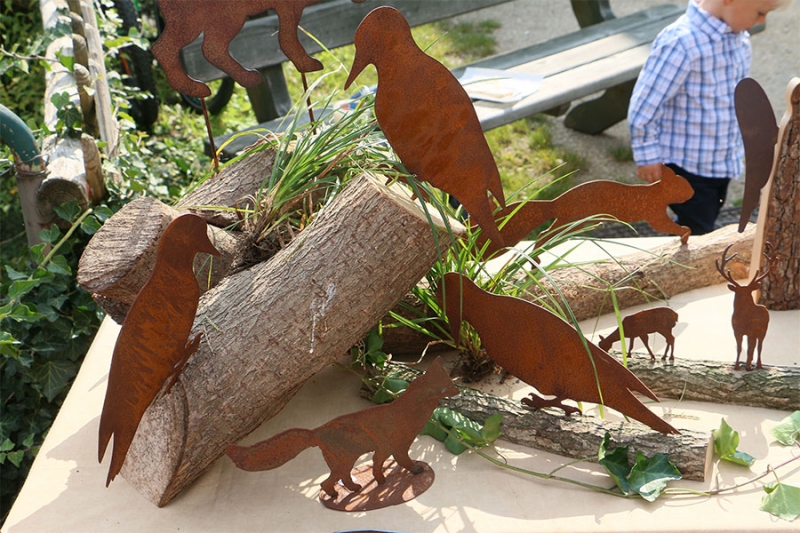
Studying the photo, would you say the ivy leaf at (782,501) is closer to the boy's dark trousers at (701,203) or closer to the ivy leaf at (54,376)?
the boy's dark trousers at (701,203)

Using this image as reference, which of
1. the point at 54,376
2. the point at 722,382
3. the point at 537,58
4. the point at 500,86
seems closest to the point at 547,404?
the point at 722,382

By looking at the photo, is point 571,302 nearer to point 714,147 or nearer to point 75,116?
point 714,147

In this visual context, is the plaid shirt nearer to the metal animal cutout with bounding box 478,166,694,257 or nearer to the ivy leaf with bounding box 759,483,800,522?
the metal animal cutout with bounding box 478,166,694,257

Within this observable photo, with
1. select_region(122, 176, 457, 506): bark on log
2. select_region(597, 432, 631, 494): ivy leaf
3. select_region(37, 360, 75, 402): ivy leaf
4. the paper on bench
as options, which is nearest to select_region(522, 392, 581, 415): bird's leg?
select_region(597, 432, 631, 494): ivy leaf

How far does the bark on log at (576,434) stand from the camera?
1509 millimetres

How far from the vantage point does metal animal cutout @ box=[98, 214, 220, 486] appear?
4.46ft

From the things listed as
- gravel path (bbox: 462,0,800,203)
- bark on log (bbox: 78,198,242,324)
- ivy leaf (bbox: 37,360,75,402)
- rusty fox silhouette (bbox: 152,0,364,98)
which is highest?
rusty fox silhouette (bbox: 152,0,364,98)

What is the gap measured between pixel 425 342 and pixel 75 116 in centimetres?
137

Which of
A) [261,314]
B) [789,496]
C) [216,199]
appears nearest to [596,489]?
[789,496]

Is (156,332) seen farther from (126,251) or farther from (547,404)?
(547,404)

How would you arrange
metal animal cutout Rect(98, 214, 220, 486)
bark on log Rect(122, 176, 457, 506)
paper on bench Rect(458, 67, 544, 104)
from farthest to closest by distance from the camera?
paper on bench Rect(458, 67, 544, 104), bark on log Rect(122, 176, 457, 506), metal animal cutout Rect(98, 214, 220, 486)

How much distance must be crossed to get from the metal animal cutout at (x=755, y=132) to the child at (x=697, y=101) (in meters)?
0.76

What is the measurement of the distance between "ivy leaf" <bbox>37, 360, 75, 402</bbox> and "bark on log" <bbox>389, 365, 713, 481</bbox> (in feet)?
3.59

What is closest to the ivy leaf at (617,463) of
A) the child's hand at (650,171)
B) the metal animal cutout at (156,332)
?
the metal animal cutout at (156,332)
